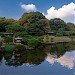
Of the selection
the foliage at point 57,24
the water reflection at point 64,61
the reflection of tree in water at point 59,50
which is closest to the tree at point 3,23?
the reflection of tree in water at point 59,50

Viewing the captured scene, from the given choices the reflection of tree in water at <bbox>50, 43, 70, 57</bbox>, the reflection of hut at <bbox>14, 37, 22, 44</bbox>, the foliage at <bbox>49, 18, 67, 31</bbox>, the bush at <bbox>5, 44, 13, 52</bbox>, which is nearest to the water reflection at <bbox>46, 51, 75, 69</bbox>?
the reflection of tree in water at <bbox>50, 43, 70, 57</bbox>

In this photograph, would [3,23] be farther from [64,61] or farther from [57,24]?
[64,61]

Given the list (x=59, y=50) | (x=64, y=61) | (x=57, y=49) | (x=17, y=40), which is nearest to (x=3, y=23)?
(x=17, y=40)

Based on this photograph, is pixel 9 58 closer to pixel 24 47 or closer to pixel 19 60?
pixel 19 60

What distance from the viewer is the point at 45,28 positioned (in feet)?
63.9

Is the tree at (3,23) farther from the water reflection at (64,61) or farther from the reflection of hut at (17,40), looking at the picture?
the water reflection at (64,61)

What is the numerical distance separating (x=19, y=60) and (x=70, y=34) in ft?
45.0

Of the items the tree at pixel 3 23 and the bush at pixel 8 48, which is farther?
the tree at pixel 3 23

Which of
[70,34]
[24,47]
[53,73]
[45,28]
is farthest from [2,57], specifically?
[70,34]

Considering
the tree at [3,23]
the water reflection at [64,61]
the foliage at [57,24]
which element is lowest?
the water reflection at [64,61]

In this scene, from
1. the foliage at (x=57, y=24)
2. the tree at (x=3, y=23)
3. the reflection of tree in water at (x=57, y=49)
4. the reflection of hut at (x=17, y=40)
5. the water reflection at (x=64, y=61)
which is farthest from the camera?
the foliage at (x=57, y=24)

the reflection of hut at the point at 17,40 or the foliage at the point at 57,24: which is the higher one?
the foliage at the point at 57,24

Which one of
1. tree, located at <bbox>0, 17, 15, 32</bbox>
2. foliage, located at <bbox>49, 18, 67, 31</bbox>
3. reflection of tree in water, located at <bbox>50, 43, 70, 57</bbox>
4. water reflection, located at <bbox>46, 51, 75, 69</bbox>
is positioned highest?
foliage, located at <bbox>49, 18, 67, 31</bbox>

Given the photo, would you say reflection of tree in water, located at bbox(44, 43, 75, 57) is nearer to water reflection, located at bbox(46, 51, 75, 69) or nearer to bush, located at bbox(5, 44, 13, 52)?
water reflection, located at bbox(46, 51, 75, 69)
